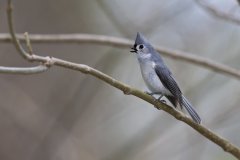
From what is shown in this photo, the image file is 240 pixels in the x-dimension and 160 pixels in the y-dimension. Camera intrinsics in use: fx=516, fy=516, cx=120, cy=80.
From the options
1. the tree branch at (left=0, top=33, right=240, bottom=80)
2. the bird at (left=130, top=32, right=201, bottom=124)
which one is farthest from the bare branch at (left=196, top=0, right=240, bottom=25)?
the bird at (left=130, top=32, right=201, bottom=124)

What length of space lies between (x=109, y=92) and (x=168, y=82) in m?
2.35

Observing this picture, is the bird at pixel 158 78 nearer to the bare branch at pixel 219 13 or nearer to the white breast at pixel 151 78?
the white breast at pixel 151 78

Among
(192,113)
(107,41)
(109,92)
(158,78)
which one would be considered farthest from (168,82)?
(109,92)

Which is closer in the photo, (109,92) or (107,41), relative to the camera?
(107,41)

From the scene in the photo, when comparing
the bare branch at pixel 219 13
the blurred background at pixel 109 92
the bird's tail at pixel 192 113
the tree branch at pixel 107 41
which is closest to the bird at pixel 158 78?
the bird's tail at pixel 192 113

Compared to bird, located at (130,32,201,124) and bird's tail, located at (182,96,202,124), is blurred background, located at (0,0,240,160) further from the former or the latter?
bird's tail, located at (182,96,202,124)

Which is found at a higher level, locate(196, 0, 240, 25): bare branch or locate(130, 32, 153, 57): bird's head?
locate(196, 0, 240, 25): bare branch

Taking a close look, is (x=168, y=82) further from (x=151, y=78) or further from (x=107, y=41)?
(x=107, y=41)

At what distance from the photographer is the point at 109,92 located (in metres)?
4.55

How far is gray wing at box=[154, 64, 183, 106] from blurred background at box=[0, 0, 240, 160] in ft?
4.25

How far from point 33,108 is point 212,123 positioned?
1414mm

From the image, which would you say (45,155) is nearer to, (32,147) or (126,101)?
(32,147)

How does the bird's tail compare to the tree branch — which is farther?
the tree branch

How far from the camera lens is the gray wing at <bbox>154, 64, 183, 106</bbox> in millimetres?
2182
